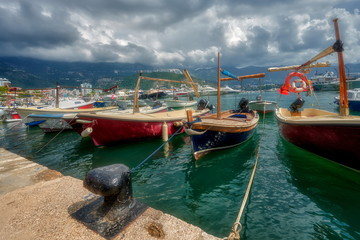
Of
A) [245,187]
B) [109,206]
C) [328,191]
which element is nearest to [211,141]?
[245,187]

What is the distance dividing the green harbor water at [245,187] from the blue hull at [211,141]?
1.27 ft

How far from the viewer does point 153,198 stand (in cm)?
542

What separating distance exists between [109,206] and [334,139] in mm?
7144

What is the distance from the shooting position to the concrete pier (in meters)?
2.82

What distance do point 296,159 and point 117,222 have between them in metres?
8.35

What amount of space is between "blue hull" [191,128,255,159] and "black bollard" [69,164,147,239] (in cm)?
473

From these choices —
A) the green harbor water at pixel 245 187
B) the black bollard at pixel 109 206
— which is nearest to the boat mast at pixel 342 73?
the green harbor water at pixel 245 187

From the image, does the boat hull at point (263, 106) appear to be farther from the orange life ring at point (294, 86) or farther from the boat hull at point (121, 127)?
the boat hull at point (121, 127)

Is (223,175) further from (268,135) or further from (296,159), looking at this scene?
(268,135)

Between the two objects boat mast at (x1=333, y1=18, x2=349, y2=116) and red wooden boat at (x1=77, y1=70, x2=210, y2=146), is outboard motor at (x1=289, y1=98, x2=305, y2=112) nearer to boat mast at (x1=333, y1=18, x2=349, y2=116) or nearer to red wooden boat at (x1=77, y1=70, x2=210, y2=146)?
boat mast at (x1=333, y1=18, x2=349, y2=116)

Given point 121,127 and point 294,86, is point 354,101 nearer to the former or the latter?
point 294,86

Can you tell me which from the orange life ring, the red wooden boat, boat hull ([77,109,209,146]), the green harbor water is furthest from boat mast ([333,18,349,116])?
boat hull ([77,109,209,146])

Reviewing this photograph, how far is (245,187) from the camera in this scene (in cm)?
590

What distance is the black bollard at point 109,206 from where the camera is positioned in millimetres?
2982
